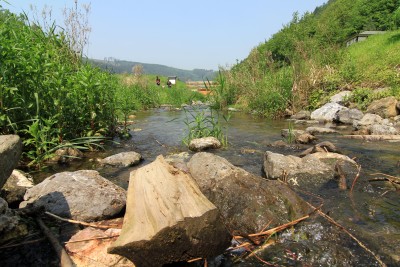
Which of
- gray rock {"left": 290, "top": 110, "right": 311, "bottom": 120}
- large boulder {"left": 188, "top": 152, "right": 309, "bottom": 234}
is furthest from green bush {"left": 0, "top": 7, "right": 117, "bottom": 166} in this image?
gray rock {"left": 290, "top": 110, "right": 311, "bottom": 120}

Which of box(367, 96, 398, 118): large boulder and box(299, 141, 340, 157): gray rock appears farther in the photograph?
box(367, 96, 398, 118): large boulder

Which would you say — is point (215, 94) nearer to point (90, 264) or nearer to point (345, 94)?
point (90, 264)

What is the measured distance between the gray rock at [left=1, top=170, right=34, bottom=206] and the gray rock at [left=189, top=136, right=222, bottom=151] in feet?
10.8

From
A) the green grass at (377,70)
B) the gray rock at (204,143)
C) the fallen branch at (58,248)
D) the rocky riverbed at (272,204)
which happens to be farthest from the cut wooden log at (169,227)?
the green grass at (377,70)

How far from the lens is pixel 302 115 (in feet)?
41.0

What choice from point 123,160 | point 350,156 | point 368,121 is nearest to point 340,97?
point 368,121

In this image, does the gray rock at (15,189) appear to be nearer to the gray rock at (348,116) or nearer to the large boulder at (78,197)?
the large boulder at (78,197)

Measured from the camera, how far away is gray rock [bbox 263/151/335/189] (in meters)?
4.29

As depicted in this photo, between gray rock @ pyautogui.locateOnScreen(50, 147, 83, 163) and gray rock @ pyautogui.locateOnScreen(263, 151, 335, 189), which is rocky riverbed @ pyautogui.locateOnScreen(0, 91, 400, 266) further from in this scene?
gray rock @ pyautogui.locateOnScreen(50, 147, 83, 163)

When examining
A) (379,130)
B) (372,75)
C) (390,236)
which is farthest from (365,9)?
(390,236)

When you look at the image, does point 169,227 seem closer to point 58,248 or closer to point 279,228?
point 58,248

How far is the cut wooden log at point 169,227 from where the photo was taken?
2.05m

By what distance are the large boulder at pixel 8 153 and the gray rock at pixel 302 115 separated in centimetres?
1145

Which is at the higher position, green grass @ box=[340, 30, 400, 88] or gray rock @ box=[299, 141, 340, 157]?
green grass @ box=[340, 30, 400, 88]
